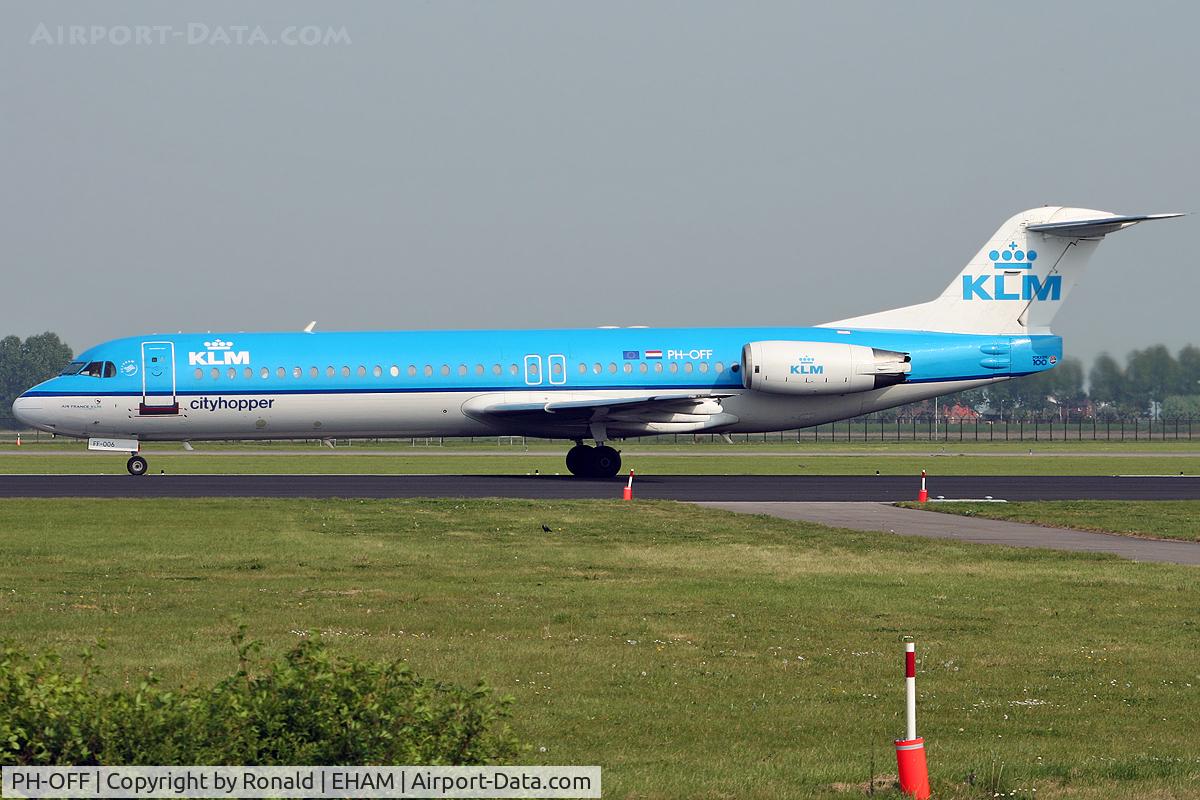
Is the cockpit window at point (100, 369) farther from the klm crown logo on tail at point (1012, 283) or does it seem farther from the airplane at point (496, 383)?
the klm crown logo on tail at point (1012, 283)

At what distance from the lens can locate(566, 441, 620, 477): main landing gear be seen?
3931 cm

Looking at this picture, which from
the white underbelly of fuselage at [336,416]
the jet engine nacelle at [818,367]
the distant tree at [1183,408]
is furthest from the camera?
the distant tree at [1183,408]

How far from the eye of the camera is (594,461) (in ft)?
129

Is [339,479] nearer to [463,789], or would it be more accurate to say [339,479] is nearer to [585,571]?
[585,571]

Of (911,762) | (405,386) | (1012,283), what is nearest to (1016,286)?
(1012,283)

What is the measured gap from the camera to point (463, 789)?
6.57m

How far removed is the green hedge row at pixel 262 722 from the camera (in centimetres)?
656

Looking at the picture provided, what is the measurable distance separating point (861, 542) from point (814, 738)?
40.4 ft

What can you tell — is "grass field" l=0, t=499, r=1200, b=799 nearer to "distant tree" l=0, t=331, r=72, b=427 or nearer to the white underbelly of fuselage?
the white underbelly of fuselage

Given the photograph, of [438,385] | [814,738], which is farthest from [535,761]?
[438,385]

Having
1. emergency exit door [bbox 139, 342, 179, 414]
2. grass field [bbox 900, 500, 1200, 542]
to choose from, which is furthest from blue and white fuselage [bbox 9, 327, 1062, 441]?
grass field [bbox 900, 500, 1200, 542]
